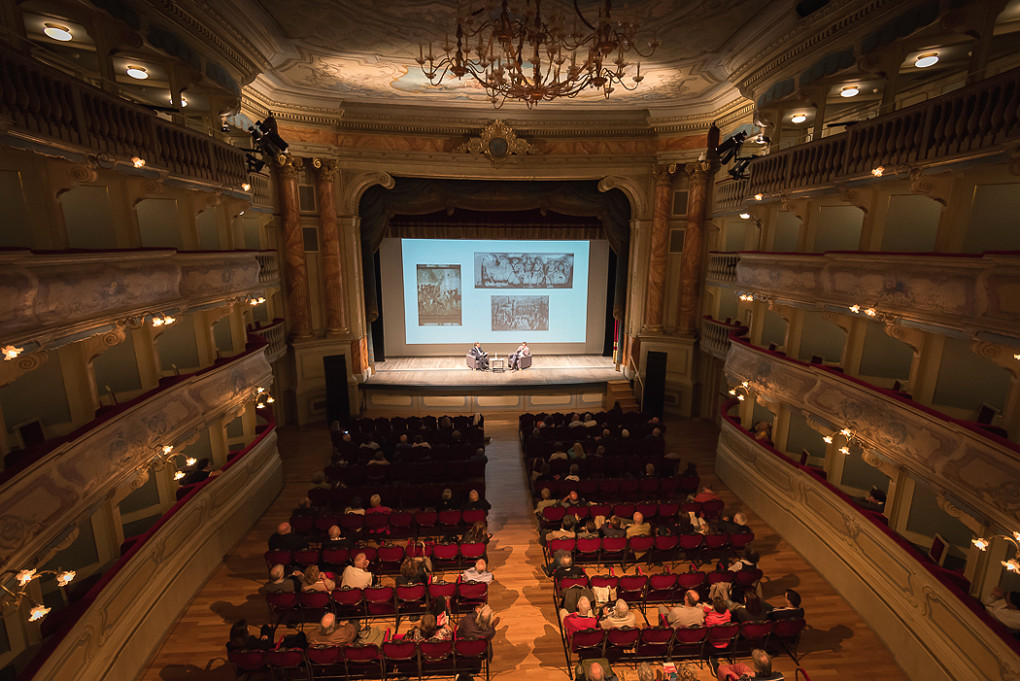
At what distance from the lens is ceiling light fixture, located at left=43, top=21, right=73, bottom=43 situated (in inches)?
265

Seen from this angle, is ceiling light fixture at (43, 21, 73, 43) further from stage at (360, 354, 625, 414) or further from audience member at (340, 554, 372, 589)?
stage at (360, 354, 625, 414)

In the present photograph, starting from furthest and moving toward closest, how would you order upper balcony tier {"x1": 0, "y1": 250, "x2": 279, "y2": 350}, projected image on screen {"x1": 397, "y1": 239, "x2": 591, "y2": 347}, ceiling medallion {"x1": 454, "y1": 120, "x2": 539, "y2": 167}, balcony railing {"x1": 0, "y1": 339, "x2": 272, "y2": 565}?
projected image on screen {"x1": 397, "y1": 239, "x2": 591, "y2": 347} < ceiling medallion {"x1": 454, "y1": 120, "x2": 539, "y2": 167} < balcony railing {"x1": 0, "y1": 339, "x2": 272, "y2": 565} < upper balcony tier {"x1": 0, "y1": 250, "x2": 279, "y2": 350}

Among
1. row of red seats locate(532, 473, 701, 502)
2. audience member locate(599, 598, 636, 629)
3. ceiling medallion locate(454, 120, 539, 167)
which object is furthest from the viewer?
ceiling medallion locate(454, 120, 539, 167)

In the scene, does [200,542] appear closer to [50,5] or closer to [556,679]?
[556,679]

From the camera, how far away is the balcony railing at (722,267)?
41.0ft

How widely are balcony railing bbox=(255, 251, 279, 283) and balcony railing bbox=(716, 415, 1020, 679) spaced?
11451mm

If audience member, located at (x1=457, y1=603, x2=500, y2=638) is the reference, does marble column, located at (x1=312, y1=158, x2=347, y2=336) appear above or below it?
above

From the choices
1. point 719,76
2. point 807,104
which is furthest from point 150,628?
point 719,76

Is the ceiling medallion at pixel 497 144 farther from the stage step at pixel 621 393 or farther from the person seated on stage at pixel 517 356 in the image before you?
the stage step at pixel 621 393

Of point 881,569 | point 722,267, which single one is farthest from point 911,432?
point 722,267

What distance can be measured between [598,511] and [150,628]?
6.76 m

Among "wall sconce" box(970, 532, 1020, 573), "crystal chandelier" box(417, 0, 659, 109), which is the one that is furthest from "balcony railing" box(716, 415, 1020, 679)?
"crystal chandelier" box(417, 0, 659, 109)

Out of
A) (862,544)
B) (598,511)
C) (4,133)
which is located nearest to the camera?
(4,133)

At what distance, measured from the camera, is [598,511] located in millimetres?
8938
